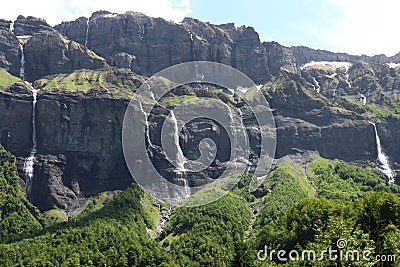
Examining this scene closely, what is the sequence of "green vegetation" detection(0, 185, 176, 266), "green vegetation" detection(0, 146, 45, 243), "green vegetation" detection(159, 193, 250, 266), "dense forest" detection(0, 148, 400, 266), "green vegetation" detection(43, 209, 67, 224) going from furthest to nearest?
"green vegetation" detection(43, 209, 67, 224) → "green vegetation" detection(0, 146, 45, 243) → "green vegetation" detection(159, 193, 250, 266) → "green vegetation" detection(0, 185, 176, 266) → "dense forest" detection(0, 148, 400, 266)

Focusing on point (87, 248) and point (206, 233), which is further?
point (206, 233)

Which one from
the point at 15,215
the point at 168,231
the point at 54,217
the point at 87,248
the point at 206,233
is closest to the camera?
the point at 87,248

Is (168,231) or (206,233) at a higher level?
(206,233)

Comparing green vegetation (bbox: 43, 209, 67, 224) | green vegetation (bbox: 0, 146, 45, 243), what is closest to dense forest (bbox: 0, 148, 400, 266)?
green vegetation (bbox: 0, 146, 45, 243)

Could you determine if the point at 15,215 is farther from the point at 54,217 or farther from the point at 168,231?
the point at 168,231

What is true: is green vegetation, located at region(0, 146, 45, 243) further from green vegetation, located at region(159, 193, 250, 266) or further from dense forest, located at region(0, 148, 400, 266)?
Result: green vegetation, located at region(159, 193, 250, 266)

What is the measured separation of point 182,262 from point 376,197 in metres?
78.2

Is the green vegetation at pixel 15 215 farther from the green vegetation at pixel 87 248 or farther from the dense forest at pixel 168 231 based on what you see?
the green vegetation at pixel 87 248

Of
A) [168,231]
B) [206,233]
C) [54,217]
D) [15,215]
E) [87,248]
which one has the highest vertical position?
[87,248]

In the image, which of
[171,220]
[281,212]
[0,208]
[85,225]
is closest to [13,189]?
[0,208]

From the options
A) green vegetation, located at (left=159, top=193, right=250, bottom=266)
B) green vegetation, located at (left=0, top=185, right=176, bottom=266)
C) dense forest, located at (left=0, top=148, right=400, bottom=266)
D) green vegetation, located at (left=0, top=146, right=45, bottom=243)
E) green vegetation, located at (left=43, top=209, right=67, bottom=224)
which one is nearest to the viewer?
dense forest, located at (left=0, top=148, right=400, bottom=266)

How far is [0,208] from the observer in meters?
185

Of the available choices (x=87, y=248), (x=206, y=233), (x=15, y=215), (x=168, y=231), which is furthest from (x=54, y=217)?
(x=206, y=233)

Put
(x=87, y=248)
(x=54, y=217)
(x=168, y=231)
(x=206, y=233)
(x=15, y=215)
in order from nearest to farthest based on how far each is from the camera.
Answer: (x=87, y=248) → (x=206, y=233) → (x=15, y=215) → (x=168, y=231) → (x=54, y=217)
